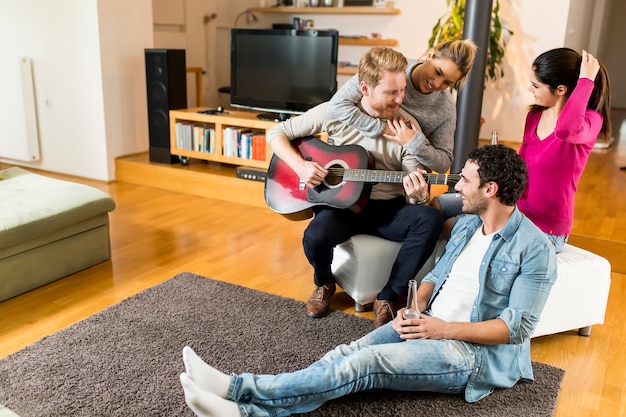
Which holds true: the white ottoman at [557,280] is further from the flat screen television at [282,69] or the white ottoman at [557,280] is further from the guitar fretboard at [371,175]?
the flat screen television at [282,69]

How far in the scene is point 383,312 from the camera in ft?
7.69

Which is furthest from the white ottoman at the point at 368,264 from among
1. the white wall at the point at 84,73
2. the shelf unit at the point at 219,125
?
the white wall at the point at 84,73

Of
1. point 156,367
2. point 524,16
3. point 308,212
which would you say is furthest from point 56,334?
point 524,16

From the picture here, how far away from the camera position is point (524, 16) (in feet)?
16.8

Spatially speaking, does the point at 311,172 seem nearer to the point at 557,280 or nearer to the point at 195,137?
the point at 557,280

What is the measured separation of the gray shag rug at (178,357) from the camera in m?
1.80

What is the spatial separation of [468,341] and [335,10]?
194 inches

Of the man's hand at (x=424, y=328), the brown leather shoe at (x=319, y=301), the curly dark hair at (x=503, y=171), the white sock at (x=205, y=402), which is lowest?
the brown leather shoe at (x=319, y=301)

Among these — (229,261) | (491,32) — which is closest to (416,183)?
(229,261)

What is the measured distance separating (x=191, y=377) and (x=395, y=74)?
4.25 ft

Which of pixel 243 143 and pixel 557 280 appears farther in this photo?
pixel 243 143

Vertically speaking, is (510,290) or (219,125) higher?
(219,125)

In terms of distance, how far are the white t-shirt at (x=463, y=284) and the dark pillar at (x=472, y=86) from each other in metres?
1.70

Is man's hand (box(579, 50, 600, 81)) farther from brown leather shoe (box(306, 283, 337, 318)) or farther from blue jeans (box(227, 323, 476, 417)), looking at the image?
brown leather shoe (box(306, 283, 337, 318))
